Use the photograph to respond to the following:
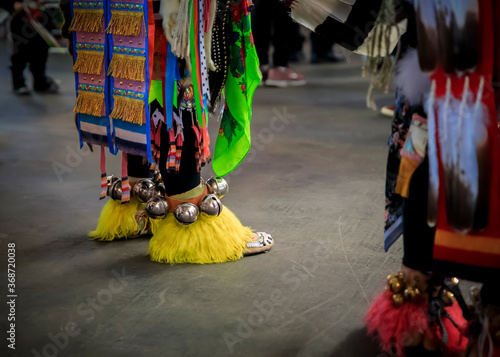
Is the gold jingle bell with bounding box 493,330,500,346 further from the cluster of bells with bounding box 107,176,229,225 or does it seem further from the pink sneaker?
the pink sneaker

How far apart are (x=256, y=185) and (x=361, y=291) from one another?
3.96 ft

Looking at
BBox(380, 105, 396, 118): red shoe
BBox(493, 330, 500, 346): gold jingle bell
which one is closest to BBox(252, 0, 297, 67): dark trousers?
BBox(380, 105, 396, 118): red shoe

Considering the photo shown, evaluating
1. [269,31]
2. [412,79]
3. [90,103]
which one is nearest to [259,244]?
[90,103]

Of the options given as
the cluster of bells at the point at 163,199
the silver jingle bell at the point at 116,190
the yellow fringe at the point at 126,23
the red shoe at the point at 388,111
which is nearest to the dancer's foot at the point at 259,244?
the cluster of bells at the point at 163,199

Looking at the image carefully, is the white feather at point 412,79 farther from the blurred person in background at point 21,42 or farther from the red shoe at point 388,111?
the blurred person in background at point 21,42

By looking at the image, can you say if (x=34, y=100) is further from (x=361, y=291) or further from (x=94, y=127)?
(x=361, y=291)

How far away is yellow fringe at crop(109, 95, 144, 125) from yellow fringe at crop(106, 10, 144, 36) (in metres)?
0.20

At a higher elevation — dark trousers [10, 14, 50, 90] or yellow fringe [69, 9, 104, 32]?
yellow fringe [69, 9, 104, 32]

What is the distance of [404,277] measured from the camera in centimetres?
158

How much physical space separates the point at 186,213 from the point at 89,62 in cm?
58

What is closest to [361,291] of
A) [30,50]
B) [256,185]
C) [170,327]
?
[170,327]

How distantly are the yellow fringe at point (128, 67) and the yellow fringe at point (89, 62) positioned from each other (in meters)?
0.06

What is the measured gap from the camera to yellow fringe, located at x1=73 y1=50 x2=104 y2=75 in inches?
81.3

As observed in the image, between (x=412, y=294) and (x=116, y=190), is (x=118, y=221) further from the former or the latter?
(x=412, y=294)
